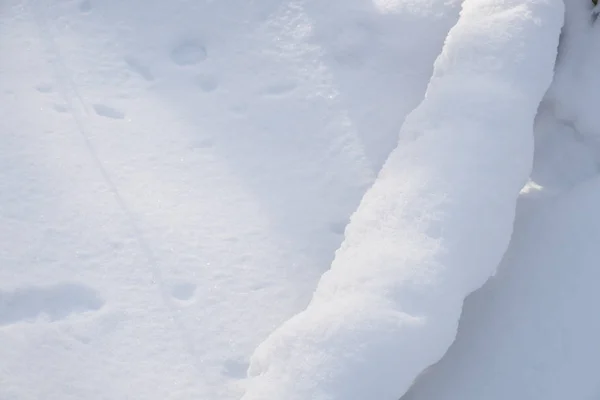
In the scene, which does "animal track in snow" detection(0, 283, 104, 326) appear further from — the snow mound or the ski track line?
the snow mound

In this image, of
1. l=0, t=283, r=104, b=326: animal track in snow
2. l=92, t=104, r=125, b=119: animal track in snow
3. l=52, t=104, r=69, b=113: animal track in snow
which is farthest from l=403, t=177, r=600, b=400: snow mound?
l=52, t=104, r=69, b=113: animal track in snow

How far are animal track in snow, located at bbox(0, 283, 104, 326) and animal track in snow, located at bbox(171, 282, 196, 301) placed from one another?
0.62ft

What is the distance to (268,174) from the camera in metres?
2.36

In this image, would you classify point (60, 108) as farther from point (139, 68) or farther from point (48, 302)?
point (48, 302)

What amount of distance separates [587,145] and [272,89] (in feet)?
3.32

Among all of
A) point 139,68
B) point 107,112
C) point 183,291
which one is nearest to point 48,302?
point 183,291

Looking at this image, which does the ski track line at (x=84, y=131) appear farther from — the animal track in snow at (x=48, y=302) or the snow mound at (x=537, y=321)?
the snow mound at (x=537, y=321)

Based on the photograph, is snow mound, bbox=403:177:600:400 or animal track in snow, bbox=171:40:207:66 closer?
snow mound, bbox=403:177:600:400

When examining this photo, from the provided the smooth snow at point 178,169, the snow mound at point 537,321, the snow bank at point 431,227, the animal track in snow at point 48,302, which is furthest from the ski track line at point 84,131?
the snow mound at point 537,321

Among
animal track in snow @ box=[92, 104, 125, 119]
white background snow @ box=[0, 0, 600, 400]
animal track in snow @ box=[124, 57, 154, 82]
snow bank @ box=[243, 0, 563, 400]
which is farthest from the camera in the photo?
animal track in snow @ box=[124, 57, 154, 82]

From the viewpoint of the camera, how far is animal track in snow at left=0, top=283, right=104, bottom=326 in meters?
1.99

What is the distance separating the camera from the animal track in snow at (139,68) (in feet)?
8.68

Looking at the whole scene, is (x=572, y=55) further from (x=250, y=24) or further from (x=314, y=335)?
(x=314, y=335)

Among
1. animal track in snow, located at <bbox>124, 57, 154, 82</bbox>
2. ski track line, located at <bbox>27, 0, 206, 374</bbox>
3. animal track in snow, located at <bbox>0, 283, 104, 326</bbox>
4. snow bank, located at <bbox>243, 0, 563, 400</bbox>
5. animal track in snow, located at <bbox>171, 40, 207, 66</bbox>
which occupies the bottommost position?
animal track in snow, located at <bbox>0, 283, 104, 326</bbox>
